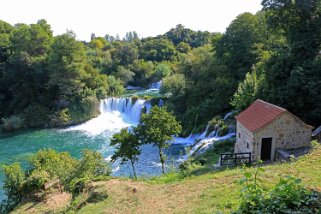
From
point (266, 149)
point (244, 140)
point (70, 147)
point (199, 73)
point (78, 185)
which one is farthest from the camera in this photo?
point (199, 73)

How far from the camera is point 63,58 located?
40.9 metres

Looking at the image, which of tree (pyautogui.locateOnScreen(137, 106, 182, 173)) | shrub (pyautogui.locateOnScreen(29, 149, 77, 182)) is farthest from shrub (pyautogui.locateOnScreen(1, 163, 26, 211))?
tree (pyautogui.locateOnScreen(137, 106, 182, 173))

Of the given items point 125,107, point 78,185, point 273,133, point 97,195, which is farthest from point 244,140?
point 125,107

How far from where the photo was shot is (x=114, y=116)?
44094 mm

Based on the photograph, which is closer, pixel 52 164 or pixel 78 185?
pixel 78 185

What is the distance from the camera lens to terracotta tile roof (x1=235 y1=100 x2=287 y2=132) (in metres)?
15.9

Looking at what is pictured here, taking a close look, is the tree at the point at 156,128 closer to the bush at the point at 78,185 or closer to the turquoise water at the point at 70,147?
the turquoise water at the point at 70,147

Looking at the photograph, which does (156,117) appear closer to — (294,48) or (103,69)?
(294,48)

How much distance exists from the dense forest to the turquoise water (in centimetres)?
450

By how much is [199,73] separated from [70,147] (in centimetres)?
1828

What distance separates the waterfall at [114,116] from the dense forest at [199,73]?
1707 millimetres

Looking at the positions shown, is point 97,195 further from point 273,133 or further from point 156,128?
point 273,133

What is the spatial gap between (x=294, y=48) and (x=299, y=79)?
8.67 ft

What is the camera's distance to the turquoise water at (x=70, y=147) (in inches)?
969
